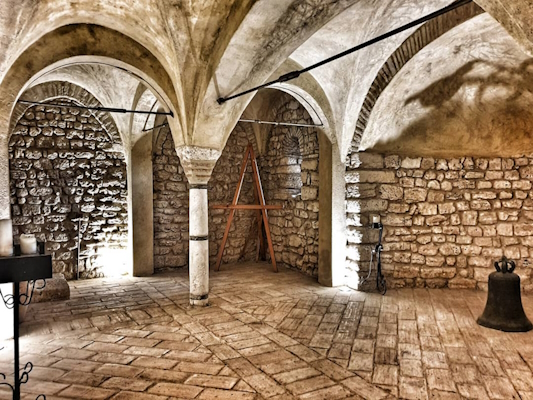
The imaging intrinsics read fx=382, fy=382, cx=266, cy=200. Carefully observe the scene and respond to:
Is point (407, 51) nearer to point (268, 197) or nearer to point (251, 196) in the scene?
point (268, 197)

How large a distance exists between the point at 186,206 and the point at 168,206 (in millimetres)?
361

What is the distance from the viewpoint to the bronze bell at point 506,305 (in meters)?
4.20

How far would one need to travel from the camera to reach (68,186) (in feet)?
22.2

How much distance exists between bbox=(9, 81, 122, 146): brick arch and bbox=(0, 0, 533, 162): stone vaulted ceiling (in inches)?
65.5

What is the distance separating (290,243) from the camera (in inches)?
297

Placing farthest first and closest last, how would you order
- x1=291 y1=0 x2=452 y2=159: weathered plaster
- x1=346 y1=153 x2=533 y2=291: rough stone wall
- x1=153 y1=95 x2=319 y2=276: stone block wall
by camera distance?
x1=153 y1=95 x2=319 y2=276: stone block wall
x1=346 y1=153 x2=533 y2=291: rough stone wall
x1=291 y1=0 x2=452 y2=159: weathered plaster

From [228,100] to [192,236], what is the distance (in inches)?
72.2

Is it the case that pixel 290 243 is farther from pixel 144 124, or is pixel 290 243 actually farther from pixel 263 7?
pixel 263 7

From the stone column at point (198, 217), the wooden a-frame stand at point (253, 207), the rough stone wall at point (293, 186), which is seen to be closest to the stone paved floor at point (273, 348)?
the stone column at point (198, 217)

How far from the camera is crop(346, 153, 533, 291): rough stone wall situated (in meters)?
5.88

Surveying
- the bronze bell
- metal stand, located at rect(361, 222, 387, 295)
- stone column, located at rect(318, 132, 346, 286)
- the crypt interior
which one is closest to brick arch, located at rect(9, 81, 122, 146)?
the crypt interior

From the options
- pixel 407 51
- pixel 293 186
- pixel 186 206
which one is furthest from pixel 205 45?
pixel 186 206

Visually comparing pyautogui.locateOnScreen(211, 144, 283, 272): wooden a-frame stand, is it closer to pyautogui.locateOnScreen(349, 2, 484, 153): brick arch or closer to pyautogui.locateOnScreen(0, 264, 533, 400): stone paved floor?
pyautogui.locateOnScreen(0, 264, 533, 400): stone paved floor

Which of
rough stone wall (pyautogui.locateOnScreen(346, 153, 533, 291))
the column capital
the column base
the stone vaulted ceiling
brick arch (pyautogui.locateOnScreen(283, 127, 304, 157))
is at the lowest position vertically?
the column base
